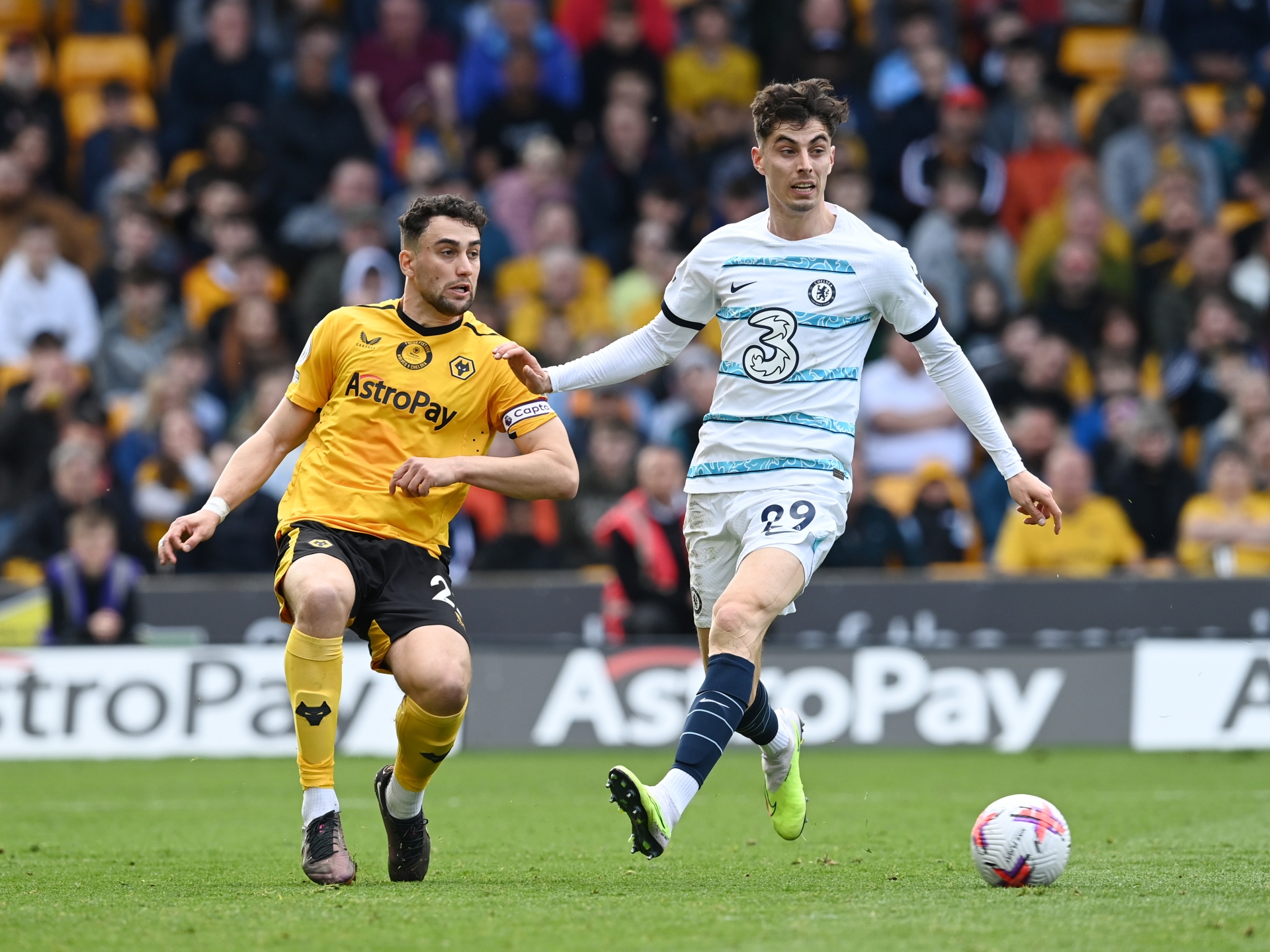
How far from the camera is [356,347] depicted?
6.63m

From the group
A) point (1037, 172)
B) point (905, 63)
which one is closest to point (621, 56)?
point (905, 63)

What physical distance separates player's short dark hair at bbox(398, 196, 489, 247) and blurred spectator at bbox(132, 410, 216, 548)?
774cm

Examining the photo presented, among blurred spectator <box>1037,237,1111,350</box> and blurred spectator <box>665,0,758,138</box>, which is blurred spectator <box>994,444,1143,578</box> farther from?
blurred spectator <box>665,0,758,138</box>

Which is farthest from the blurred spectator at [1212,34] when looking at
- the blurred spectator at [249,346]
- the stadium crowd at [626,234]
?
the blurred spectator at [249,346]

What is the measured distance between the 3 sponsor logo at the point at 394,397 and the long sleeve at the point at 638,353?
0.46 meters

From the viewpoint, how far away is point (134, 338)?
1568 centimetres

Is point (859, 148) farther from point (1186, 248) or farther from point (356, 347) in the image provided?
point (356, 347)

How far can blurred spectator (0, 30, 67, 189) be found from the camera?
17188 mm

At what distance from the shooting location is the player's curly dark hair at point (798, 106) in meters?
6.47

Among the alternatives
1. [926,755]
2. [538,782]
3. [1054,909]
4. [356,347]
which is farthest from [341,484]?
[926,755]

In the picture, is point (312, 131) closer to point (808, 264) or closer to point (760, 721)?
point (808, 264)

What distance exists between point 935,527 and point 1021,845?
793 centimetres

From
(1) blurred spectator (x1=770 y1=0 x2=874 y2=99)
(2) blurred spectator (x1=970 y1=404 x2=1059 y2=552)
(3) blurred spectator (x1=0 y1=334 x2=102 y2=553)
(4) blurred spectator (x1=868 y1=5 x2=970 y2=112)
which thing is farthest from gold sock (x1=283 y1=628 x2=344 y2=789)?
(4) blurred spectator (x1=868 y1=5 x2=970 y2=112)

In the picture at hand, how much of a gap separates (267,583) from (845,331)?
25.4 ft
